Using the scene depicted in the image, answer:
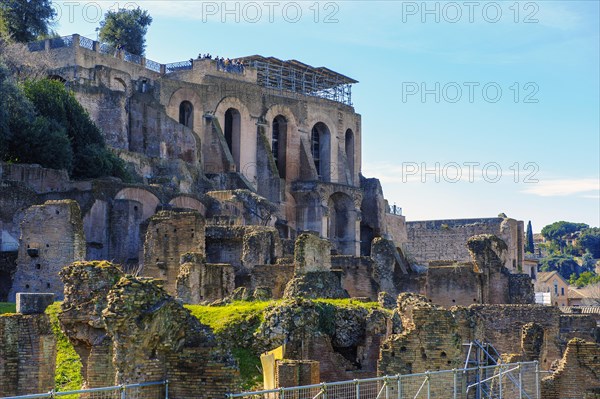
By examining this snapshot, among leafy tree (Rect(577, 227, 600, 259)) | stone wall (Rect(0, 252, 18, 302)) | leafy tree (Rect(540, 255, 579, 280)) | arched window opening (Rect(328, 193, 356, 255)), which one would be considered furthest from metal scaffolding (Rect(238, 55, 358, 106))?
leafy tree (Rect(577, 227, 600, 259))

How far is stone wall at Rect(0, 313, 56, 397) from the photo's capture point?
1694 cm

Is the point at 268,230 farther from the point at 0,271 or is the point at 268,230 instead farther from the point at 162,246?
the point at 0,271

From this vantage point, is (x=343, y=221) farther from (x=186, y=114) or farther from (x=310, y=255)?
(x=310, y=255)

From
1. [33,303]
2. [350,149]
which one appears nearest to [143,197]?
[33,303]

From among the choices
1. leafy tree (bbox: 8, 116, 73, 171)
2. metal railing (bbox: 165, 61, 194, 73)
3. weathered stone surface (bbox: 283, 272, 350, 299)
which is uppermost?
metal railing (bbox: 165, 61, 194, 73)

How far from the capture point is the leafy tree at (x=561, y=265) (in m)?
120

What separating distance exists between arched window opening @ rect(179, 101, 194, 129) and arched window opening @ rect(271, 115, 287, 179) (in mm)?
8217

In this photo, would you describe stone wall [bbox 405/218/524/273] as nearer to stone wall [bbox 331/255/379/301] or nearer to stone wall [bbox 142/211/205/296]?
stone wall [bbox 331/255/379/301]

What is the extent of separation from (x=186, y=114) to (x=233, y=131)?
388cm

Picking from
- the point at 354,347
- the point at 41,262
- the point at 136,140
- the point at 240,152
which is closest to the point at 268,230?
the point at 41,262

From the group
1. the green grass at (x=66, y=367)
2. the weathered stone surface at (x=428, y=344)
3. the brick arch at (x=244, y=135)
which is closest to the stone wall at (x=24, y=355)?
the green grass at (x=66, y=367)

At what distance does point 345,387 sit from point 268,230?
15.3 m

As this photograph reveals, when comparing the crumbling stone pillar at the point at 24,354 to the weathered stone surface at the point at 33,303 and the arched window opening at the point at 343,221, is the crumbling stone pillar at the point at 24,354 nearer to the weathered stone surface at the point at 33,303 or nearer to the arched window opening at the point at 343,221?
the weathered stone surface at the point at 33,303

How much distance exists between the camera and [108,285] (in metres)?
17.8
